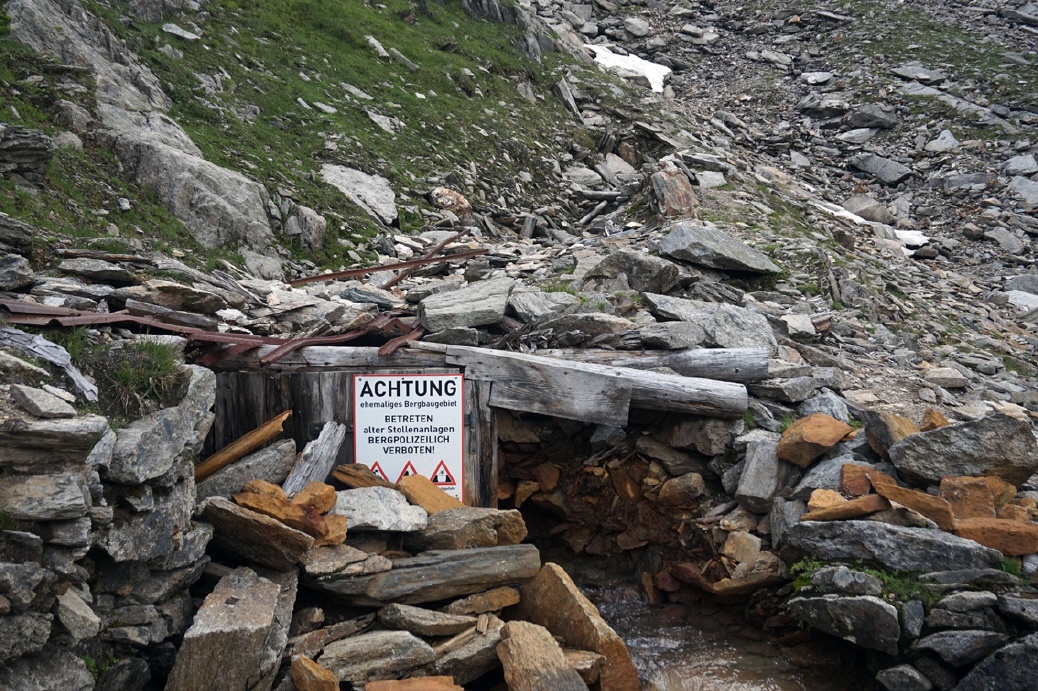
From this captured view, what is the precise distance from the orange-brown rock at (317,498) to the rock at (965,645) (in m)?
4.95

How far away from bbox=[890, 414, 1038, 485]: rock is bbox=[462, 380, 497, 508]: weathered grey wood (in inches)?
162

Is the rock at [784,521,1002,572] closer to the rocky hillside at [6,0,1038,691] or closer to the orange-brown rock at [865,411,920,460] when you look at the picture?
the rocky hillside at [6,0,1038,691]

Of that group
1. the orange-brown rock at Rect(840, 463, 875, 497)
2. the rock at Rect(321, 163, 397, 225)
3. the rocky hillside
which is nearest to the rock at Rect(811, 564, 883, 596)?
the rocky hillside

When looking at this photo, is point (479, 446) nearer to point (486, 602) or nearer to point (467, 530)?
point (467, 530)

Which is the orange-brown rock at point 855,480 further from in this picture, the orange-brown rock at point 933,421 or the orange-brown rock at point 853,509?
the orange-brown rock at point 933,421

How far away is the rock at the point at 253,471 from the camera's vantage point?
6660 mm

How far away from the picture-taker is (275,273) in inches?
529

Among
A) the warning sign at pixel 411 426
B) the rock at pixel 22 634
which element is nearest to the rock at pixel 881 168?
the warning sign at pixel 411 426

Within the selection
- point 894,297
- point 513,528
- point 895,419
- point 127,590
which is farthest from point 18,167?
point 894,297

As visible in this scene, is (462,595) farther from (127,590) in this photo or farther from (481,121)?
(481,121)

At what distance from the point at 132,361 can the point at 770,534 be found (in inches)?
238

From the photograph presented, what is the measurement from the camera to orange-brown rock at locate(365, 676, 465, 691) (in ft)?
18.6

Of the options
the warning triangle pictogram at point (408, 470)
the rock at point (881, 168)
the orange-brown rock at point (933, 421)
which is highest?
the rock at point (881, 168)

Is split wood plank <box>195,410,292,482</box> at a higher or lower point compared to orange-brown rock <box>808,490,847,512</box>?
higher
